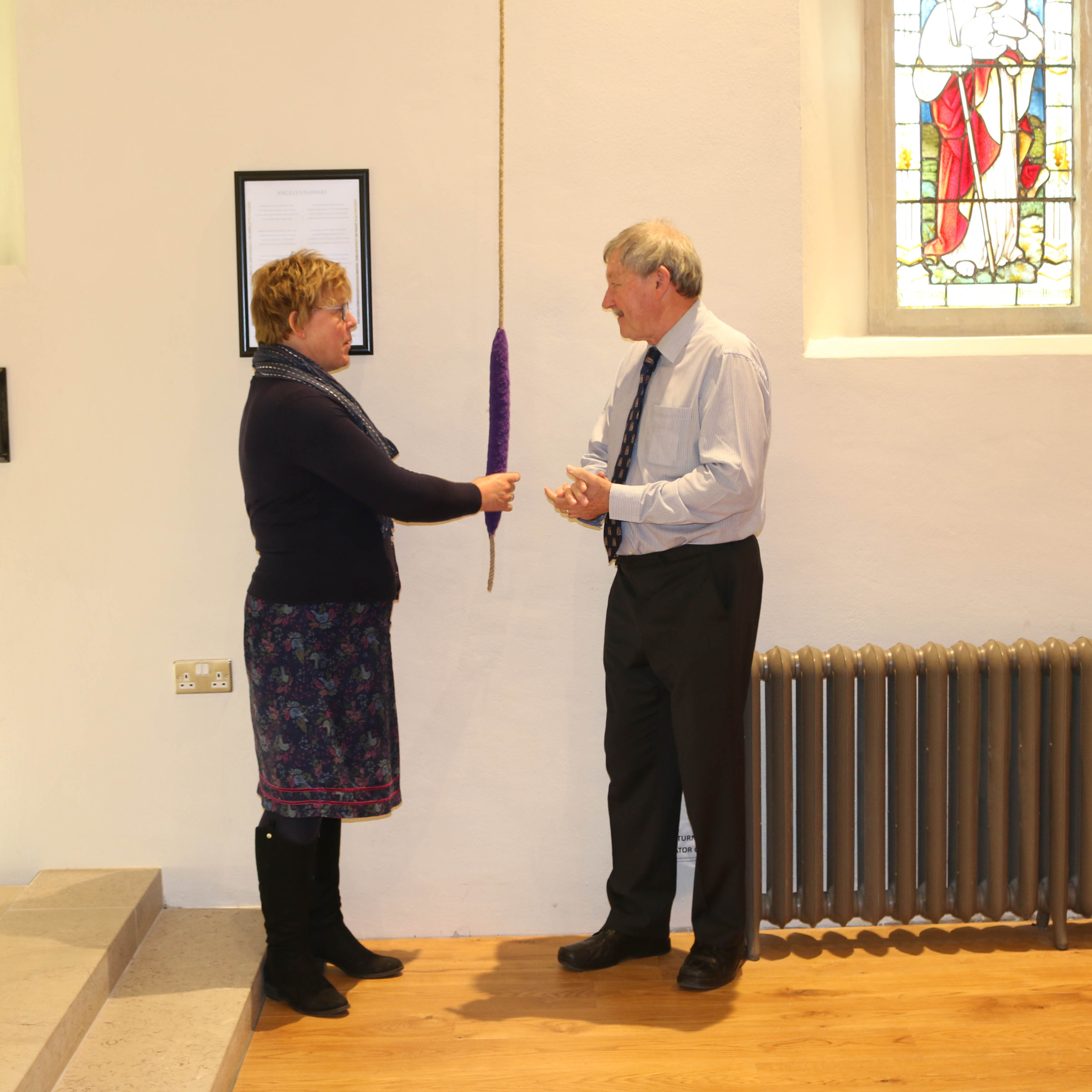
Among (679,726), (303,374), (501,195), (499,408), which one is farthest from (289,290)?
(679,726)

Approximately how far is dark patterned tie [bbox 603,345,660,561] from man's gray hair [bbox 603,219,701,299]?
0.16 meters

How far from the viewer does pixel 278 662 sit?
2.06 meters

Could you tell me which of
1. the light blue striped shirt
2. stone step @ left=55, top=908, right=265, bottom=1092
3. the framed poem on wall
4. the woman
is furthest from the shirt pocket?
stone step @ left=55, top=908, right=265, bottom=1092

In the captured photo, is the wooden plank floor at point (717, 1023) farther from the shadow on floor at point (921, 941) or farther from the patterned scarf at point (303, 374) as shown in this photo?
the patterned scarf at point (303, 374)

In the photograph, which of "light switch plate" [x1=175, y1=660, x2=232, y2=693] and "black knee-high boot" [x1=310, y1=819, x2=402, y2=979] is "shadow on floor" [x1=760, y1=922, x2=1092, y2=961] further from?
"light switch plate" [x1=175, y1=660, x2=232, y2=693]

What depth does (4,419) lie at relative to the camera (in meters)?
2.44

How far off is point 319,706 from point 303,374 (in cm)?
66

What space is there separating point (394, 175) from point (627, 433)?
33.1 inches

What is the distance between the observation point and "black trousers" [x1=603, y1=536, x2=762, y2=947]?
7.11ft

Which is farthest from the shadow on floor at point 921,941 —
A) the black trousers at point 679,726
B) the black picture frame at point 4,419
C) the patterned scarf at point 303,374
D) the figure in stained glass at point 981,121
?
the black picture frame at point 4,419

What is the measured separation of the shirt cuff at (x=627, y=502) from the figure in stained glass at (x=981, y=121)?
1.19 metres

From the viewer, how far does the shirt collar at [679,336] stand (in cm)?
219

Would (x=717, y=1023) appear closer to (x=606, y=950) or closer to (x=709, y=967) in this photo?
(x=709, y=967)

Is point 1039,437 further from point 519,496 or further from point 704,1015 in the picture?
point 704,1015
